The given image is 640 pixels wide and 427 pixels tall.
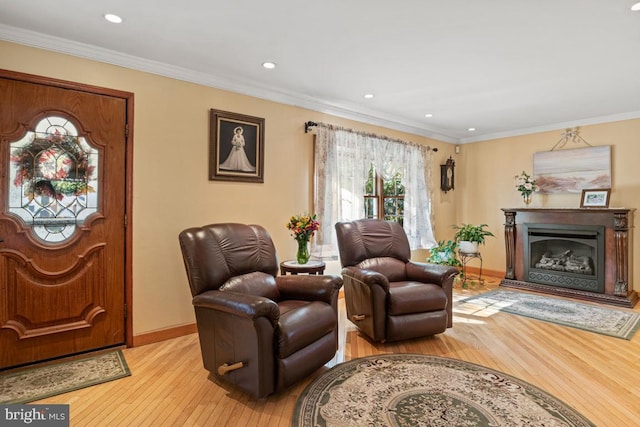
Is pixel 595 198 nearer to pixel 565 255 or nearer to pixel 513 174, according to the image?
pixel 565 255

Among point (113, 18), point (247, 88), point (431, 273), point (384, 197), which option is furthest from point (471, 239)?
point (113, 18)

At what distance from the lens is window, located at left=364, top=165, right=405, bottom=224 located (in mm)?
4869

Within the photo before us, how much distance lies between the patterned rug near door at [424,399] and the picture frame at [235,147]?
6.80 feet

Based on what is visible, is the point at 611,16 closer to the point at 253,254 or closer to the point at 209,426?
the point at 253,254

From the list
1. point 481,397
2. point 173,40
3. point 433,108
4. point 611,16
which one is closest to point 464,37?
point 611,16

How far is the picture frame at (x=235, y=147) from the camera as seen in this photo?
11.0 feet

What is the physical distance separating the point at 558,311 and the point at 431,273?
1930 mm

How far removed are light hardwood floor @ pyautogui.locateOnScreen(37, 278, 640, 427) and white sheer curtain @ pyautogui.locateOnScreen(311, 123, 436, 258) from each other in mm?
1318

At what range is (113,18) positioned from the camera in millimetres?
2322

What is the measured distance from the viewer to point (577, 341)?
10.1 ft

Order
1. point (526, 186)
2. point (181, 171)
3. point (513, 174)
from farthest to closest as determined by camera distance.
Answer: point (513, 174) → point (526, 186) → point (181, 171)

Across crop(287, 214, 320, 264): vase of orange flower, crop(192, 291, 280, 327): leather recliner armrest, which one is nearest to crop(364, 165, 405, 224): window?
crop(287, 214, 320, 264): vase of orange flower

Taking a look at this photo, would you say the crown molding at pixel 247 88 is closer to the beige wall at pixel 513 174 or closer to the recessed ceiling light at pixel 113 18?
the beige wall at pixel 513 174

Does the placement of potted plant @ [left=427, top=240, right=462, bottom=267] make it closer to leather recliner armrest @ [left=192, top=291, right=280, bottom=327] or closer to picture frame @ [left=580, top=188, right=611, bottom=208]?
picture frame @ [left=580, top=188, right=611, bottom=208]
